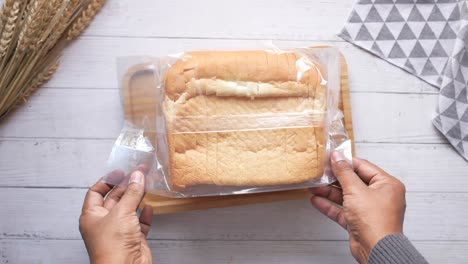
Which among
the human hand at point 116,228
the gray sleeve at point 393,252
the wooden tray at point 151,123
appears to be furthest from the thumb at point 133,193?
the gray sleeve at point 393,252

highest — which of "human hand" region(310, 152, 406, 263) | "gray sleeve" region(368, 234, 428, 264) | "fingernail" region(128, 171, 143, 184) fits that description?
"fingernail" region(128, 171, 143, 184)

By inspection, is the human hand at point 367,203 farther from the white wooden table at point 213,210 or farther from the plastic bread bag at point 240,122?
the white wooden table at point 213,210

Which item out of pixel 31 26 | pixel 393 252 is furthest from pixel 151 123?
pixel 393 252

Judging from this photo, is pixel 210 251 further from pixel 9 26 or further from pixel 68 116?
pixel 9 26

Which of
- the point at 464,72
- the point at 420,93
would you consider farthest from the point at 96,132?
the point at 464,72

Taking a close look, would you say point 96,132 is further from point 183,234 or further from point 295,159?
point 295,159

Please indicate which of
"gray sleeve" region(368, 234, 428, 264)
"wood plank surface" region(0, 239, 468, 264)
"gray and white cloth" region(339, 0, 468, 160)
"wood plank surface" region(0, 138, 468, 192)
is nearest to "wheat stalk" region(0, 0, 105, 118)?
"wood plank surface" region(0, 138, 468, 192)

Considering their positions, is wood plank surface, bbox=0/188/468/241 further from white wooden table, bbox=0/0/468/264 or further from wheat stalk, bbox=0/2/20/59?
wheat stalk, bbox=0/2/20/59
